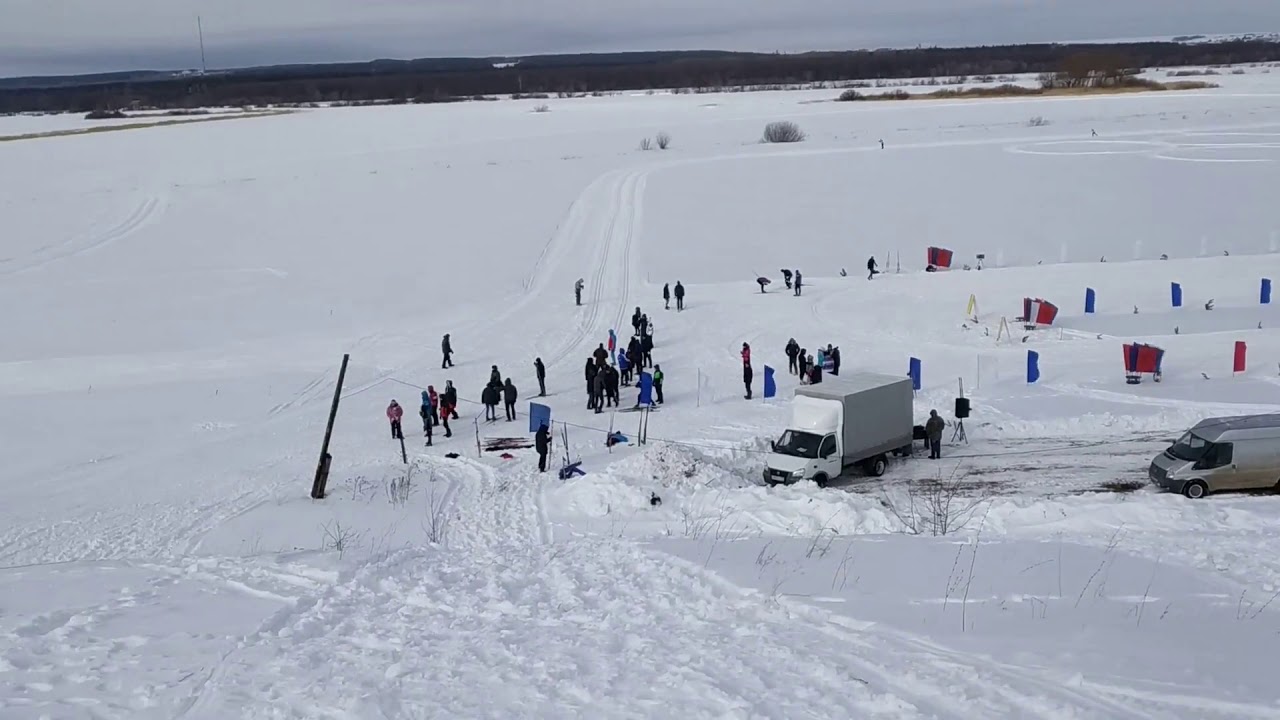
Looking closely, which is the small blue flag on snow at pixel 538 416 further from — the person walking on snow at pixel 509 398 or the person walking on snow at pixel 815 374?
the person walking on snow at pixel 815 374

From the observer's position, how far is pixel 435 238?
49062 mm

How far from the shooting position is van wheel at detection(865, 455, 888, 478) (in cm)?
1869

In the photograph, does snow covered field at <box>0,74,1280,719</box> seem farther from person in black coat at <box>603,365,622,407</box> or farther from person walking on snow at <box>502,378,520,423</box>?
person in black coat at <box>603,365,622,407</box>

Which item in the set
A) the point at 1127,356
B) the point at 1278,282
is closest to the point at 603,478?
the point at 1127,356

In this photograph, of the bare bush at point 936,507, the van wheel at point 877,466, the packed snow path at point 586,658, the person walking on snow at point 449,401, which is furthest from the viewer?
the person walking on snow at point 449,401

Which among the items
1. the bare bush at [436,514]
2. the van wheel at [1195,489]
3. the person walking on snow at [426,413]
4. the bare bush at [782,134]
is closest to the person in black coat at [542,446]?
the bare bush at [436,514]

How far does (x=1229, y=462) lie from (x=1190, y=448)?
543 mm

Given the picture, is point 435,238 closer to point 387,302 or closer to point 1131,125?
point 387,302

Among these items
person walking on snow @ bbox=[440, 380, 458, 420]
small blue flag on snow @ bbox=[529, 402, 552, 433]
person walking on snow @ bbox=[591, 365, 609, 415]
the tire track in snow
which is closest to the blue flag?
person walking on snow @ bbox=[591, 365, 609, 415]

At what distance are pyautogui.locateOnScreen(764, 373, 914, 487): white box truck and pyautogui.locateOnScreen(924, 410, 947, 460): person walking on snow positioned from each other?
0.41 meters

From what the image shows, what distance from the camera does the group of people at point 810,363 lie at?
965 inches

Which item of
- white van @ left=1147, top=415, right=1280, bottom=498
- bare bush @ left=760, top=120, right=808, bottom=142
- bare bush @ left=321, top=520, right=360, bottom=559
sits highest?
bare bush @ left=760, top=120, right=808, bottom=142

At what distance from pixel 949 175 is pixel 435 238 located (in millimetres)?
29365

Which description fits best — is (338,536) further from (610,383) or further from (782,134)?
(782,134)
